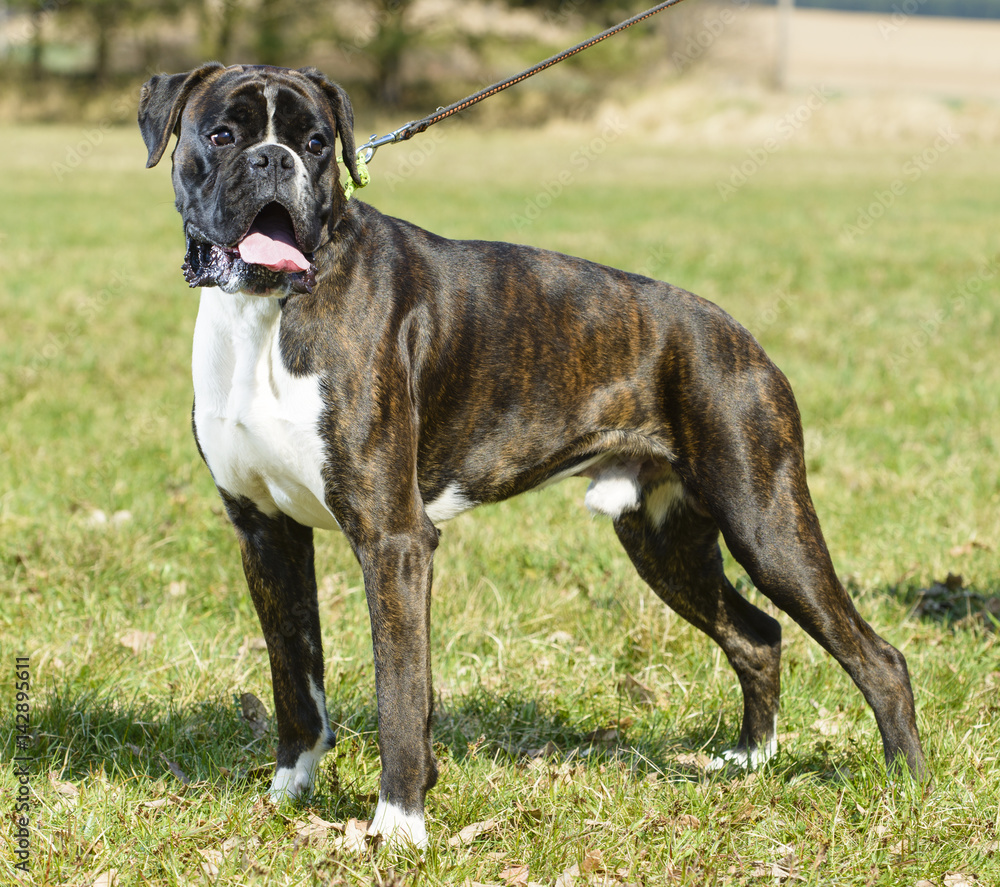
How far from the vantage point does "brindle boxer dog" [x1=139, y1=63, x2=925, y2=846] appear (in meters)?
2.59

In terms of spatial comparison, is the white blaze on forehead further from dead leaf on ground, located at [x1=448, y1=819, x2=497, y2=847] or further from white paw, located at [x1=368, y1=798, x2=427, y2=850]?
dead leaf on ground, located at [x1=448, y1=819, x2=497, y2=847]

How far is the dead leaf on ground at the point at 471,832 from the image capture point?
2787 millimetres

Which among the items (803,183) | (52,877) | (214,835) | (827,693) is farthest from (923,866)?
(803,183)

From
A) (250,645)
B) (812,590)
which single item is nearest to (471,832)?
(812,590)

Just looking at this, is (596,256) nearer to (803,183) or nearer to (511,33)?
(803,183)

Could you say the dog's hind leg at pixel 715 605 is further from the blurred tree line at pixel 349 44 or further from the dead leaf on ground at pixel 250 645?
the blurred tree line at pixel 349 44

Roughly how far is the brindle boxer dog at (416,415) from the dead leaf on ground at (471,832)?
0.52 feet

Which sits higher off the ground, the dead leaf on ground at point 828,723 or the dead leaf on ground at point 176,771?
the dead leaf on ground at point 176,771

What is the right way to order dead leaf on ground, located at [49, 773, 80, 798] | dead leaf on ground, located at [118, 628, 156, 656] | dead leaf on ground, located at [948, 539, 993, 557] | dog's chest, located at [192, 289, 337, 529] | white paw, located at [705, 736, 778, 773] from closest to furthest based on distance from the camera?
dog's chest, located at [192, 289, 337, 529], dead leaf on ground, located at [49, 773, 80, 798], white paw, located at [705, 736, 778, 773], dead leaf on ground, located at [118, 628, 156, 656], dead leaf on ground, located at [948, 539, 993, 557]

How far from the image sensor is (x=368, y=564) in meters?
2.65

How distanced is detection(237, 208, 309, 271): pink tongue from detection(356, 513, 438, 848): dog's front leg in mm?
684

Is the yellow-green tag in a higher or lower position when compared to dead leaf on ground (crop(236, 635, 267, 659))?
higher

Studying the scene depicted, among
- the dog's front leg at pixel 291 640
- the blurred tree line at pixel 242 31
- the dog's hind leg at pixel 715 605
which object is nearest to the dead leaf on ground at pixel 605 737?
the dog's hind leg at pixel 715 605

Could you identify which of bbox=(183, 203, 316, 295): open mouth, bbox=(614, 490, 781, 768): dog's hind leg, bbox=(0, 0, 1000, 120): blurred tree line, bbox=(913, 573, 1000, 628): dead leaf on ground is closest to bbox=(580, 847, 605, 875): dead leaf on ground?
bbox=(614, 490, 781, 768): dog's hind leg
